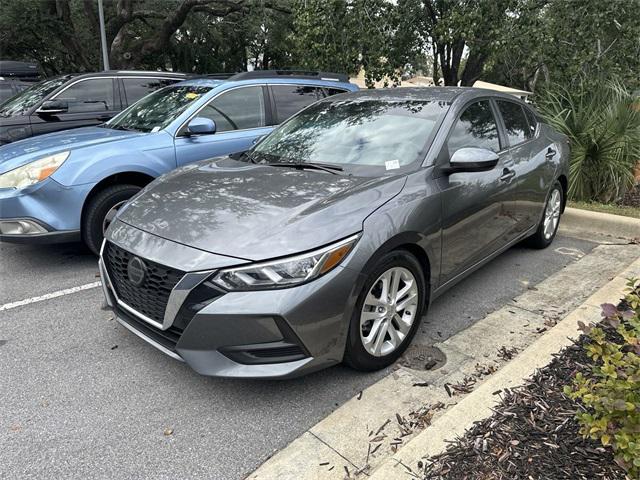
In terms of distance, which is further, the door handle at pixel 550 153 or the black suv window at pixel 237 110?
the black suv window at pixel 237 110

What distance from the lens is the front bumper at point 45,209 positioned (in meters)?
4.29

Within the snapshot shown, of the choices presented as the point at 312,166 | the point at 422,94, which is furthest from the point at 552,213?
the point at 312,166

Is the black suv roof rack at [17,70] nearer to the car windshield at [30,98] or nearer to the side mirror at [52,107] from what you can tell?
the car windshield at [30,98]

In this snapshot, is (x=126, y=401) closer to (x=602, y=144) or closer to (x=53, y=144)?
(x=53, y=144)

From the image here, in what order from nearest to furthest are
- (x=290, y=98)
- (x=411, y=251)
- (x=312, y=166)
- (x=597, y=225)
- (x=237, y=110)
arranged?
(x=411, y=251) → (x=312, y=166) → (x=237, y=110) → (x=597, y=225) → (x=290, y=98)

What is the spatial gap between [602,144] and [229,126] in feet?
15.9

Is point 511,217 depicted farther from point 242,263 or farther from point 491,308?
point 242,263

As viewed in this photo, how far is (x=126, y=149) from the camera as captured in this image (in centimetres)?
482

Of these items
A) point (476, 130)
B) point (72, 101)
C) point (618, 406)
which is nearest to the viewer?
point (618, 406)

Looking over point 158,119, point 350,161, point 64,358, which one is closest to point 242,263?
point 350,161

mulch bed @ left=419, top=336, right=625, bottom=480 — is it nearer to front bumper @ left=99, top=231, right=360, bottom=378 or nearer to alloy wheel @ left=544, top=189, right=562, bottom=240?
front bumper @ left=99, top=231, right=360, bottom=378

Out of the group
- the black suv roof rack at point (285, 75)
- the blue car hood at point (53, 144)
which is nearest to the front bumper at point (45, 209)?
the blue car hood at point (53, 144)

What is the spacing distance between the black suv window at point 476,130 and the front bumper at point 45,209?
3163 millimetres

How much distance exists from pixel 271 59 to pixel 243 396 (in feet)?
76.6
